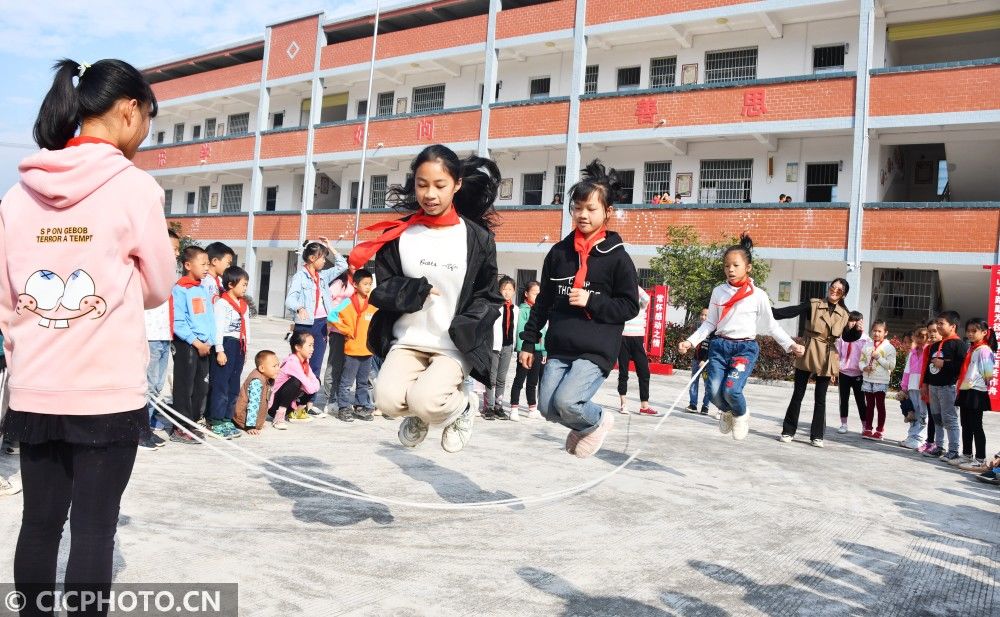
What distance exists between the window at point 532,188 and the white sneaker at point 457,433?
23492mm

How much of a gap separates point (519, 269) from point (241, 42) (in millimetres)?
19949

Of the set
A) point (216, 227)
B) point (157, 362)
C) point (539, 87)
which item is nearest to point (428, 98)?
point (539, 87)

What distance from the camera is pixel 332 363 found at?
9570 mm

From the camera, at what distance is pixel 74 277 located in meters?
2.47

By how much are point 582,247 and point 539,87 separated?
24353mm

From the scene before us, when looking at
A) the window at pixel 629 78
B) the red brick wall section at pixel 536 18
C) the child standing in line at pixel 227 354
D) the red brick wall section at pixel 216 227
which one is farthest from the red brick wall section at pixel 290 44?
the child standing in line at pixel 227 354

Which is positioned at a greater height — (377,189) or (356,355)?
(377,189)

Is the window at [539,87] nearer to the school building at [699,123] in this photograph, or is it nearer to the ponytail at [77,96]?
the school building at [699,123]

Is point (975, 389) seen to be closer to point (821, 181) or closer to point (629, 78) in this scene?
point (821, 181)

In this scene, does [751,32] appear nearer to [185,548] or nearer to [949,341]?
[949,341]

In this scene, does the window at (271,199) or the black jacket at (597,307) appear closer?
the black jacket at (597,307)

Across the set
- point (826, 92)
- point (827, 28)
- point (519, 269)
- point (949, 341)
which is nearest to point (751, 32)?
point (827, 28)

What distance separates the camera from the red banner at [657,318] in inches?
794

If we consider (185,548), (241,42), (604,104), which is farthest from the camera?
(241,42)
